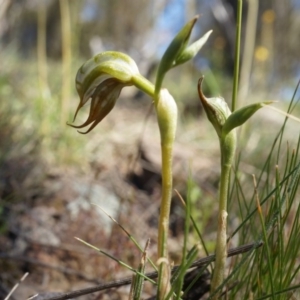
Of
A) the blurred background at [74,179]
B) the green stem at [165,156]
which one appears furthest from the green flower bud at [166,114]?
the blurred background at [74,179]

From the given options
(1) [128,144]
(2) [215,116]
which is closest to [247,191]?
(1) [128,144]

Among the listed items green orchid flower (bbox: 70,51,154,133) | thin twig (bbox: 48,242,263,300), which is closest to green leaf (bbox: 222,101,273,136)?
→ green orchid flower (bbox: 70,51,154,133)

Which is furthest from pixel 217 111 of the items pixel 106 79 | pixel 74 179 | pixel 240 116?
pixel 74 179

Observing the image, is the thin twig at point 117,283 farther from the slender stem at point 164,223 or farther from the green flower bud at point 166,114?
the green flower bud at point 166,114

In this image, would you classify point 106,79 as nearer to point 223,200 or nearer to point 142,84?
point 142,84

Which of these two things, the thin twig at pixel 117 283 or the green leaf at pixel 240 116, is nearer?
the green leaf at pixel 240 116

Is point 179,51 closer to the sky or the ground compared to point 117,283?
closer to the sky

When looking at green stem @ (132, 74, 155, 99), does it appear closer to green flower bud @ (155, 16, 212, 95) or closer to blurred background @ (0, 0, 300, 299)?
green flower bud @ (155, 16, 212, 95)

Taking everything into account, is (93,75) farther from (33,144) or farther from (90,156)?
(90,156)

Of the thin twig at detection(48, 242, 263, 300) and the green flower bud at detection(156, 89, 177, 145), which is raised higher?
the green flower bud at detection(156, 89, 177, 145)
